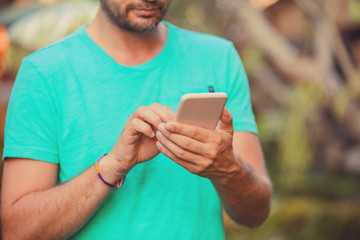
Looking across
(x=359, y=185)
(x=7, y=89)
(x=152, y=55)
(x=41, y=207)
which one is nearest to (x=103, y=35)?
(x=152, y=55)

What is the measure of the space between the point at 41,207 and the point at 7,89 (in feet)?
16.7

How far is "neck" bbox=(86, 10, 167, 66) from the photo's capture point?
64.3 inches

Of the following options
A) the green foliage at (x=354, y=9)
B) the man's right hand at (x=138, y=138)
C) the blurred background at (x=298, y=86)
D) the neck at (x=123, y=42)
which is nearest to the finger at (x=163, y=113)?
the man's right hand at (x=138, y=138)

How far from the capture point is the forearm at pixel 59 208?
4.57 ft

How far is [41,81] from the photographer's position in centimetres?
149

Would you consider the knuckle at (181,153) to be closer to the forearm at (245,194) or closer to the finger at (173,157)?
the finger at (173,157)

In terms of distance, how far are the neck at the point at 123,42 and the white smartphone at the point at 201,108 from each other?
455 millimetres

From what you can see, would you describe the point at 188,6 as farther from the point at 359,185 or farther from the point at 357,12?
the point at 359,185

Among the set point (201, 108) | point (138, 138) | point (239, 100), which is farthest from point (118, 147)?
point (239, 100)

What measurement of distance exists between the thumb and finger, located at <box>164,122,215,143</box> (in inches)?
2.0

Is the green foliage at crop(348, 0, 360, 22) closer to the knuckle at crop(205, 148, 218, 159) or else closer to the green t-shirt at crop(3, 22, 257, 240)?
the green t-shirt at crop(3, 22, 257, 240)

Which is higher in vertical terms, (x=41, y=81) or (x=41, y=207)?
(x=41, y=81)

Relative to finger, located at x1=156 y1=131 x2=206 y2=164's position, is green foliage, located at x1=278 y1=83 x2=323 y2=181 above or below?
below

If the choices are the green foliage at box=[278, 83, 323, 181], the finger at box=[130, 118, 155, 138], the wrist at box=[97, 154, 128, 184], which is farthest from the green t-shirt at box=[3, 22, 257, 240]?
the green foliage at box=[278, 83, 323, 181]
